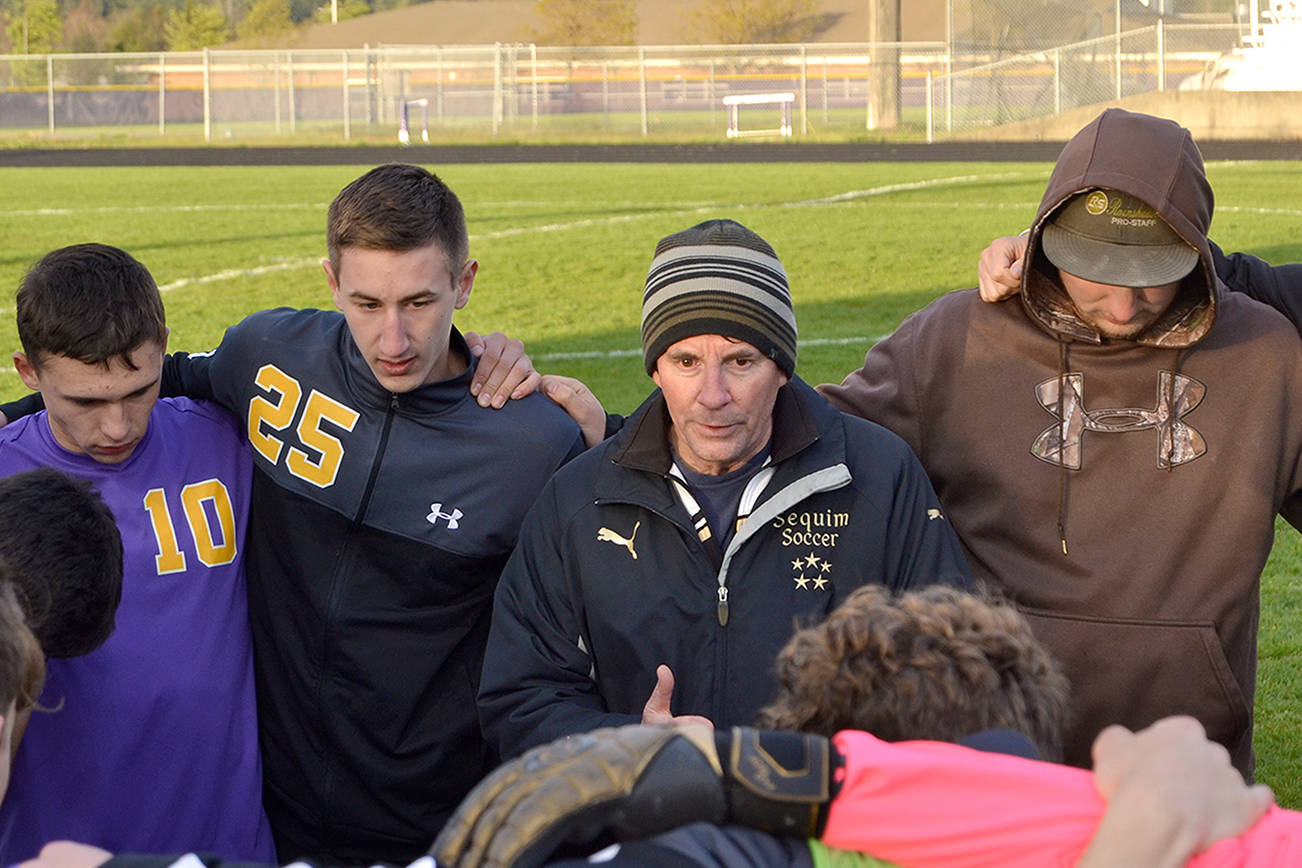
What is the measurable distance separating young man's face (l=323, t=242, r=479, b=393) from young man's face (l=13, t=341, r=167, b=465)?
18.1 inches

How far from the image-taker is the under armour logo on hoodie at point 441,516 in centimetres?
346

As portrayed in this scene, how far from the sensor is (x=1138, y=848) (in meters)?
1.73

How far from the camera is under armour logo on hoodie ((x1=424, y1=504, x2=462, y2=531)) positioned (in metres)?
3.46

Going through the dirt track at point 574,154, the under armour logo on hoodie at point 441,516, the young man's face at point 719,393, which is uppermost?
the dirt track at point 574,154

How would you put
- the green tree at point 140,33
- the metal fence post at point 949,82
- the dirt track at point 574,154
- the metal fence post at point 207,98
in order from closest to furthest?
the dirt track at point 574,154 < the metal fence post at point 949,82 < the metal fence post at point 207,98 < the green tree at point 140,33

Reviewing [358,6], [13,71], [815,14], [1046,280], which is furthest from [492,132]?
[358,6]

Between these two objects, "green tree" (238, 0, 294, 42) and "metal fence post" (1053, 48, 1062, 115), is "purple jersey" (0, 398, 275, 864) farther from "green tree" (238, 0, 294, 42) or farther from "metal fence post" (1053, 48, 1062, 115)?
"green tree" (238, 0, 294, 42)

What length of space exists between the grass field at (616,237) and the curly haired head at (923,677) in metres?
3.28

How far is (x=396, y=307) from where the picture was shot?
3408 millimetres

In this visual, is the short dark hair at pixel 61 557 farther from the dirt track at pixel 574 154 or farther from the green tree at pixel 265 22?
the green tree at pixel 265 22

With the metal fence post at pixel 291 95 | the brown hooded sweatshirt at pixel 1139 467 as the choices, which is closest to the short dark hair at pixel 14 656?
the brown hooded sweatshirt at pixel 1139 467

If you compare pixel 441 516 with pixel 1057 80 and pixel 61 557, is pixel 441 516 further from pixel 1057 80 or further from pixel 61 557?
pixel 1057 80

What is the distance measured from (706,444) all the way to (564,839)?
129 centimetres

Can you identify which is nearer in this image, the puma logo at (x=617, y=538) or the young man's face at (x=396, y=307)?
the puma logo at (x=617, y=538)
